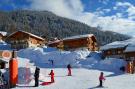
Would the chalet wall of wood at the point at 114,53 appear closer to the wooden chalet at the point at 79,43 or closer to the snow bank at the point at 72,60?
the snow bank at the point at 72,60

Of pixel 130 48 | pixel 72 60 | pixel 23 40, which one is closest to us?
pixel 72 60

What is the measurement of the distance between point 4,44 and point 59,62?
37.0 metres

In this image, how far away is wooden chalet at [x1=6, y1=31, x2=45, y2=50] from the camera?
8912 cm

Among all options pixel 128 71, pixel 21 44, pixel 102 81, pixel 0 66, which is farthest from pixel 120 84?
pixel 21 44

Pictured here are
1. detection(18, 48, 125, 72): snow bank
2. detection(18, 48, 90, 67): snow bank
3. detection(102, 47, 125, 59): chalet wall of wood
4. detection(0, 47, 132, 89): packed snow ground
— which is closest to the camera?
detection(0, 47, 132, 89): packed snow ground

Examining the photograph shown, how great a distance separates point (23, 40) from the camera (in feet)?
297

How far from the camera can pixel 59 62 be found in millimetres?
59906

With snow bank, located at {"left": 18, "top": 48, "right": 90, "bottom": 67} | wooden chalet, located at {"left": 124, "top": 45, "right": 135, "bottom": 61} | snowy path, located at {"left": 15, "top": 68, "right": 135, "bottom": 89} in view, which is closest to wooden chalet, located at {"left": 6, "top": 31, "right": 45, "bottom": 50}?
snow bank, located at {"left": 18, "top": 48, "right": 90, "bottom": 67}

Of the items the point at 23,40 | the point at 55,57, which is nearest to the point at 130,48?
the point at 55,57

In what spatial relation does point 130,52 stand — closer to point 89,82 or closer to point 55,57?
point 55,57

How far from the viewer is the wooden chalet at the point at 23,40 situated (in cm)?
8912

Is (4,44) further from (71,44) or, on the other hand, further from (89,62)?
(89,62)

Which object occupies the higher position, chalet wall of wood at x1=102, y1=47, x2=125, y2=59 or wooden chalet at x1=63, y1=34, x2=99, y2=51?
wooden chalet at x1=63, y1=34, x2=99, y2=51

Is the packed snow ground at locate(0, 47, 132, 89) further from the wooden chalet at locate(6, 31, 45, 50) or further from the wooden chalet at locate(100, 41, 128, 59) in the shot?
the wooden chalet at locate(6, 31, 45, 50)
